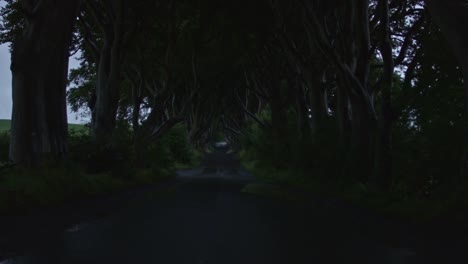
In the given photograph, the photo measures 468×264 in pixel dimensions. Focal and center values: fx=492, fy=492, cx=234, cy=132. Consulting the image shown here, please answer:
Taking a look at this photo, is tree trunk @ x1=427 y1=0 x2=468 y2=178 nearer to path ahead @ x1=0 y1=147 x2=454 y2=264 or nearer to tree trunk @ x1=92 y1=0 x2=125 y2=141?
path ahead @ x1=0 y1=147 x2=454 y2=264

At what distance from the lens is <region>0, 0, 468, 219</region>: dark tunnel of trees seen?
11820 mm

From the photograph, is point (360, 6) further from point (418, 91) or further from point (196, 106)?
point (196, 106)

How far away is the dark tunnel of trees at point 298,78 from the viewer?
11820mm

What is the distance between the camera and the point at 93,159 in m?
17.6

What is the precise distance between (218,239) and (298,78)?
19649 mm

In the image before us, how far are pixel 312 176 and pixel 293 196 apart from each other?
537 cm

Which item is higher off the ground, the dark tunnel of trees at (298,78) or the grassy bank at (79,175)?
the dark tunnel of trees at (298,78)

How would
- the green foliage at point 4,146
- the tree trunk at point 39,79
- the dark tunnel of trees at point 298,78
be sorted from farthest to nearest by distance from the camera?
the green foliage at point 4,146
the tree trunk at point 39,79
the dark tunnel of trees at point 298,78

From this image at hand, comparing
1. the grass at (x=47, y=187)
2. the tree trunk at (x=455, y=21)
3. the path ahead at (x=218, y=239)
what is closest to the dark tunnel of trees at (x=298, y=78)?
the tree trunk at (x=455, y=21)

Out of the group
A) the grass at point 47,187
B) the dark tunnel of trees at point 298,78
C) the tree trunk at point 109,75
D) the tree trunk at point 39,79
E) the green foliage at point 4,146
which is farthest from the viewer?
the tree trunk at point 109,75

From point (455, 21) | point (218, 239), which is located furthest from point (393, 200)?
point (218, 239)

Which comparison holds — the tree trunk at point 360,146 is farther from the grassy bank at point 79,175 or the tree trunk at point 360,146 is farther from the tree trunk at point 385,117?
the grassy bank at point 79,175

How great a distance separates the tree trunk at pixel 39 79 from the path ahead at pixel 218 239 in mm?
4198

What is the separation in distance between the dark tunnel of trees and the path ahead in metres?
3.13
